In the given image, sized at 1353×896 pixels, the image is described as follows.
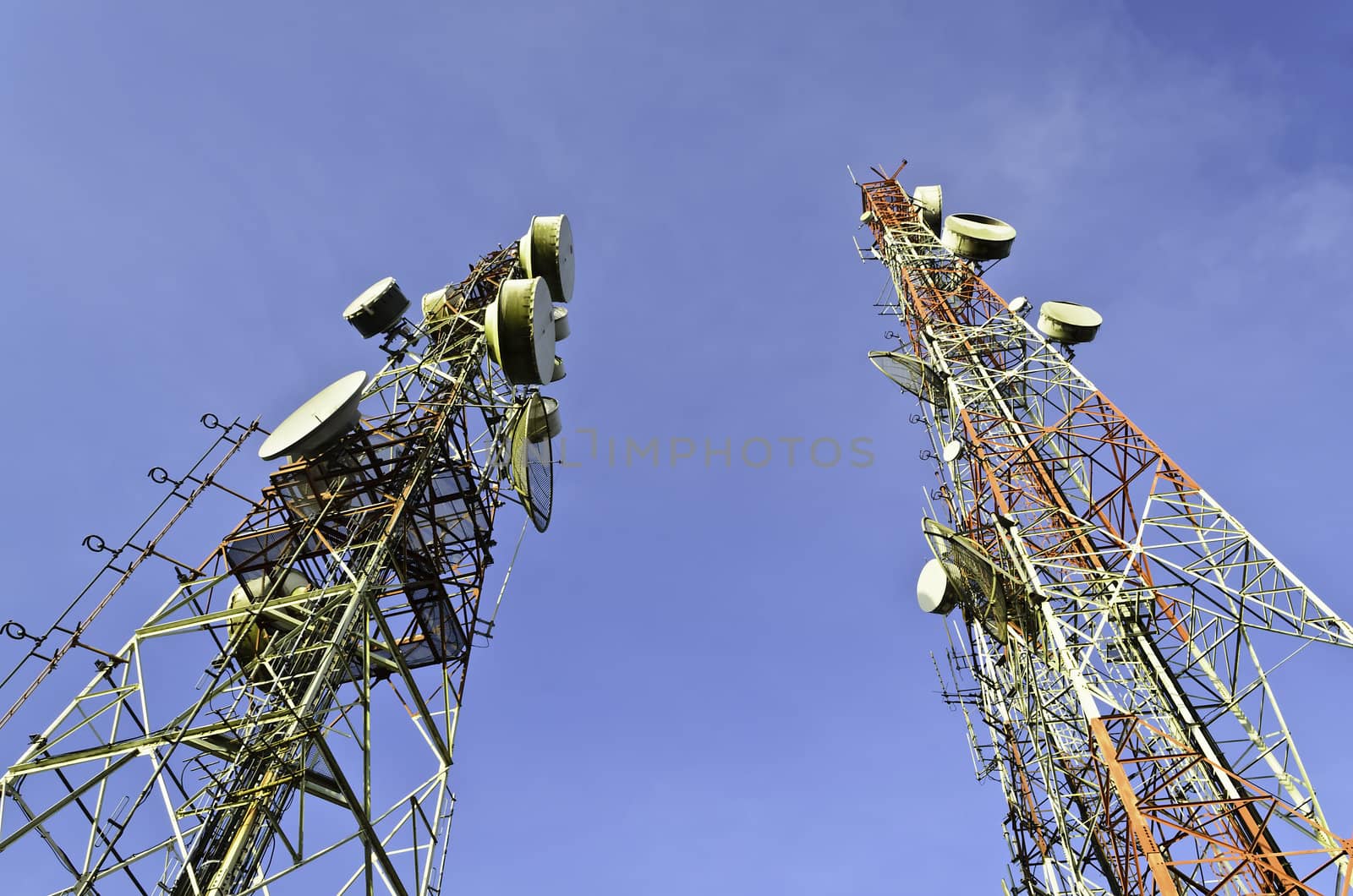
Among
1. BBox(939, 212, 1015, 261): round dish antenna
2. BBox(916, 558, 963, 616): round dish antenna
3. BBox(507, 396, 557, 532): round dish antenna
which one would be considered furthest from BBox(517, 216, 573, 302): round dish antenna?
BBox(939, 212, 1015, 261): round dish antenna

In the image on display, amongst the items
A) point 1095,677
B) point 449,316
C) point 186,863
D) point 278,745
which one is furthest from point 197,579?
point 1095,677

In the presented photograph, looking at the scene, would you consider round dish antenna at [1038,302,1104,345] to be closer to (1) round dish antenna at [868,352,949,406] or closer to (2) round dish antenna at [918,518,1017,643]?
(1) round dish antenna at [868,352,949,406]

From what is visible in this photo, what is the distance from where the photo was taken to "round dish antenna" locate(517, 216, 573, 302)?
24.1m

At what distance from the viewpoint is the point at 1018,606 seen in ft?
84.0

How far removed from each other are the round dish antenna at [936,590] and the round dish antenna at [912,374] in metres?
6.06

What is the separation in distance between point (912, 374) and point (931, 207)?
411 inches

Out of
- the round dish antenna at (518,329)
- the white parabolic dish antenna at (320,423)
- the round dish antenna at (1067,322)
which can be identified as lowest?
the white parabolic dish antenna at (320,423)

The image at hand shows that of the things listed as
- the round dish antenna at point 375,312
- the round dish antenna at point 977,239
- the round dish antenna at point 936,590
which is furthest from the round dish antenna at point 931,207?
the round dish antenna at point 375,312

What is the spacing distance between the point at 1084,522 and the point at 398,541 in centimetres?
1862

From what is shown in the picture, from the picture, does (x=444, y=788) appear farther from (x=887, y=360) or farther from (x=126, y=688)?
(x=887, y=360)

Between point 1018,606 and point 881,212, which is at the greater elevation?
point 881,212

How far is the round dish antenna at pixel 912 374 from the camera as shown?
3297cm

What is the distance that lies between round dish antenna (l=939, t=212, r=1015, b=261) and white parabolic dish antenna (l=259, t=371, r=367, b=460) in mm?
24540

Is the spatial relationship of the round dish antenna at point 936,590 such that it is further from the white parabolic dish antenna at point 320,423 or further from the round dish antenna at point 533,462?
the white parabolic dish antenna at point 320,423
